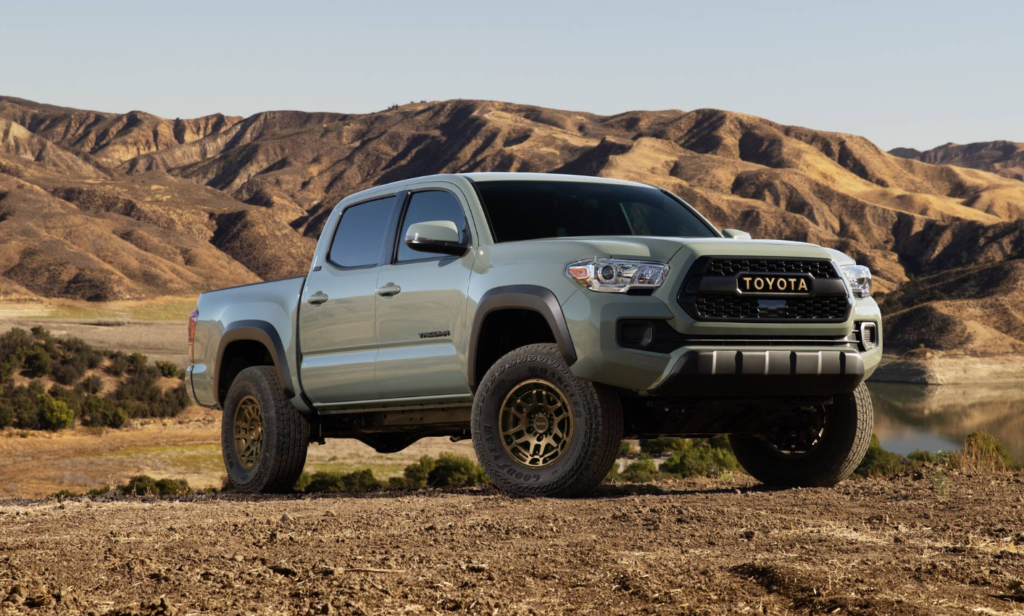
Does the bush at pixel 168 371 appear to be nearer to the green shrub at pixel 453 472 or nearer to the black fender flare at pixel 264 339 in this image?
the green shrub at pixel 453 472

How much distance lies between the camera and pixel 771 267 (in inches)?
290

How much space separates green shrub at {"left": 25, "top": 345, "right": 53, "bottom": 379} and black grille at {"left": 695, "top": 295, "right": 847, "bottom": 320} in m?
50.8

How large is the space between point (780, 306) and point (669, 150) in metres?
183

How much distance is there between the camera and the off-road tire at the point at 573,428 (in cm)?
717

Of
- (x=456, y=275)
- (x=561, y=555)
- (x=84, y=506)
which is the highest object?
(x=456, y=275)

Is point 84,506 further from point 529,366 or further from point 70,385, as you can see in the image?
point 70,385

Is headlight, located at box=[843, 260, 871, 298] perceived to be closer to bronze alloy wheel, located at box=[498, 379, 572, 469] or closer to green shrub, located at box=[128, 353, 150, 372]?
bronze alloy wheel, located at box=[498, 379, 572, 469]

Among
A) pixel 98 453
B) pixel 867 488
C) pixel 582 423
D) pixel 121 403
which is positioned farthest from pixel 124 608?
pixel 121 403

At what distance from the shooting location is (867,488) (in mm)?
8305

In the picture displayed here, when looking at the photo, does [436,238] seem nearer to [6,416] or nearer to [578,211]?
[578,211]

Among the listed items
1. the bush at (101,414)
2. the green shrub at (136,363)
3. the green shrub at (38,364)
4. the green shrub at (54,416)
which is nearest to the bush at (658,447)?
the bush at (101,414)

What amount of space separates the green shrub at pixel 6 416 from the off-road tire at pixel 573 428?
39.7m

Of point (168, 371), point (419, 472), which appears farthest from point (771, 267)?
point (168, 371)

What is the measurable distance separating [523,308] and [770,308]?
4.90 feet
